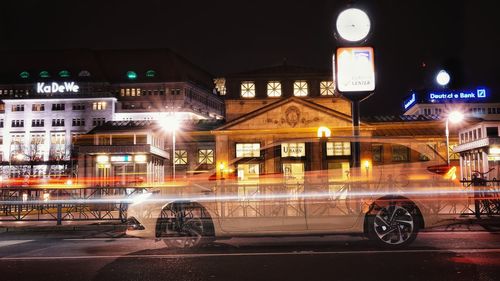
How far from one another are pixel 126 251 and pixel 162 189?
4.83 ft

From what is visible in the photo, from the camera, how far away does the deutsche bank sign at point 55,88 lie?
4191 inches

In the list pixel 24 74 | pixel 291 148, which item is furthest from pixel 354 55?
pixel 24 74

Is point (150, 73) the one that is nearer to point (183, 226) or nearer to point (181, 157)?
point (181, 157)

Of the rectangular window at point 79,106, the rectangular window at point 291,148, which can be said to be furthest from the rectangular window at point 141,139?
the rectangular window at point 291,148

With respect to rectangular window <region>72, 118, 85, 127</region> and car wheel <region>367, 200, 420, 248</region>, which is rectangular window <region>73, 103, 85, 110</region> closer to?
rectangular window <region>72, 118, 85, 127</region>

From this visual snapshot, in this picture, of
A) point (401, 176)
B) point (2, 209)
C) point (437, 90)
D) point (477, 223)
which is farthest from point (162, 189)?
point (437, 90)

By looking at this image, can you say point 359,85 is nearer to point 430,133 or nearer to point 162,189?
point 162,189

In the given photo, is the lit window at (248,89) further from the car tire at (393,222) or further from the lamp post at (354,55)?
the car tire at (393,222)

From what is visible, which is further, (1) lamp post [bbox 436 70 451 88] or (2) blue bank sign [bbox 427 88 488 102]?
(2) blue bank sign [bbox 427 88 488 102]

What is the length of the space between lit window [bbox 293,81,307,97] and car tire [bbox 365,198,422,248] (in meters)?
60.6

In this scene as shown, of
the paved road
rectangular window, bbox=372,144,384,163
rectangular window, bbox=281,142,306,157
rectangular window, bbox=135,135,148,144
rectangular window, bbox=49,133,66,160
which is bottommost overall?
the paved road

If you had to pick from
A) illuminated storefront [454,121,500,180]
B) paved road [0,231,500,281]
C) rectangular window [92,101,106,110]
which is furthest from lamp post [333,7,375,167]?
rectangular window [92,101,106,110]

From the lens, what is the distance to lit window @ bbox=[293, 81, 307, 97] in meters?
69.8

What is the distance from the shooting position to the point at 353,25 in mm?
12453
